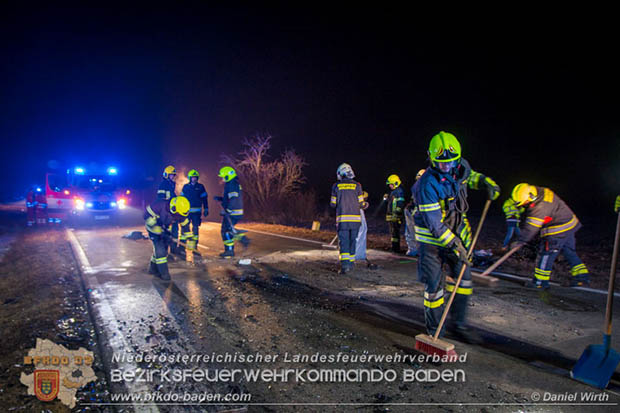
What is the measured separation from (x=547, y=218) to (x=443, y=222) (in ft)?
10.4

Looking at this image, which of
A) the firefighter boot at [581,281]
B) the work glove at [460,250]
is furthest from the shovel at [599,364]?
the firefighter boot at [581,281]

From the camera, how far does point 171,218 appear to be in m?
6.83

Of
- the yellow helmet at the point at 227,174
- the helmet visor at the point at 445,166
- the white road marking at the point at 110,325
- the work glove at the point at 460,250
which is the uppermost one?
the yellow helmet at the point at 227,174

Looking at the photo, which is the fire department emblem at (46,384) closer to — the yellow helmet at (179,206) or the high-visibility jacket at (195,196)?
the yellow helmet at (179,206)

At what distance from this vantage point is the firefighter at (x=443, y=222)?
12.3 feet

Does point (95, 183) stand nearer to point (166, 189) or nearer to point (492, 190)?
point (166, 189)

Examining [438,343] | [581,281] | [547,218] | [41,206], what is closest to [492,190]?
[438,343]

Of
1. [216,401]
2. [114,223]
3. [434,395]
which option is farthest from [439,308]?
[114,223]

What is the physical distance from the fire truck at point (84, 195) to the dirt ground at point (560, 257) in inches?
340

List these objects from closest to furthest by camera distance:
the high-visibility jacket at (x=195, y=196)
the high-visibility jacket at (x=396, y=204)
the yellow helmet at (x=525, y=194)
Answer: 1. the yellow helmet at (x=525, y=194)
2. the high-visibility jacket at (x=396, y=204)
3. the high-visibility jacket at (x=195, y=196)

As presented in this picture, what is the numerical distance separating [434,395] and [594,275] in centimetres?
572

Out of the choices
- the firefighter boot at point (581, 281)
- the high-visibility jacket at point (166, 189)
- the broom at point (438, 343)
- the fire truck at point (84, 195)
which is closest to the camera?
the broom at point (438, 343)

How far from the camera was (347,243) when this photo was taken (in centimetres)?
724

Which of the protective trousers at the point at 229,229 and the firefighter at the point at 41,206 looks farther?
the firefighter at the point at 41,206
